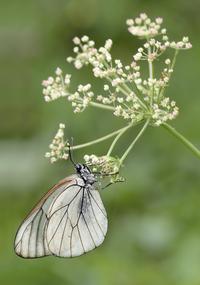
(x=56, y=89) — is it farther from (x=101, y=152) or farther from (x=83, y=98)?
(x=101, y=152)

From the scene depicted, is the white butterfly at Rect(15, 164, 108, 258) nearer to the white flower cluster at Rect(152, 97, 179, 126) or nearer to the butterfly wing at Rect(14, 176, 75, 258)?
the butterfly wing at Rect(14, 176, 75, 258)

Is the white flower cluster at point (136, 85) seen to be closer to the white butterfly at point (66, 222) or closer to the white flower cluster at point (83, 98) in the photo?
the white flower cluster at point (83, 98)

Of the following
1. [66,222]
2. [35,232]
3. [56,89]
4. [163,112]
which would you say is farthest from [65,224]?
[163,112]

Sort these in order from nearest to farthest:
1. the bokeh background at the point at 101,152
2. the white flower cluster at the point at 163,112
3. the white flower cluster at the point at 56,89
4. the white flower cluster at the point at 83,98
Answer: the white flower cluster at the point at 163,112 < the white flower cluster at the point at 83,98 < the white flower cluster at the point at 56,89 < the bokeh background at the point at 101,152

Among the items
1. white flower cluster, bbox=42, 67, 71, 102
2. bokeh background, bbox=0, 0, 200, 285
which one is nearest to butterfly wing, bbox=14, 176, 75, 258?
white flower cluster, bbox=42, 67, 71, 102

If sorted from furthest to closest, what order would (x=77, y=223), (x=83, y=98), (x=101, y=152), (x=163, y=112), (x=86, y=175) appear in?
(x=101, y=152) < (x=77, y=223) < (x=86, y=175) < (x=83, y=98) < (x=163, y=112)

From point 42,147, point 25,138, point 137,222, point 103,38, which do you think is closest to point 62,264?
point 137,222

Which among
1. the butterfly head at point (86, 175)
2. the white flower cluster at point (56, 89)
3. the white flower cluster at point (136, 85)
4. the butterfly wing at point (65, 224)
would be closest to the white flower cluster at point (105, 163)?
the white flower cluster at point (136, 85)

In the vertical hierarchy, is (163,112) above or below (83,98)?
below
